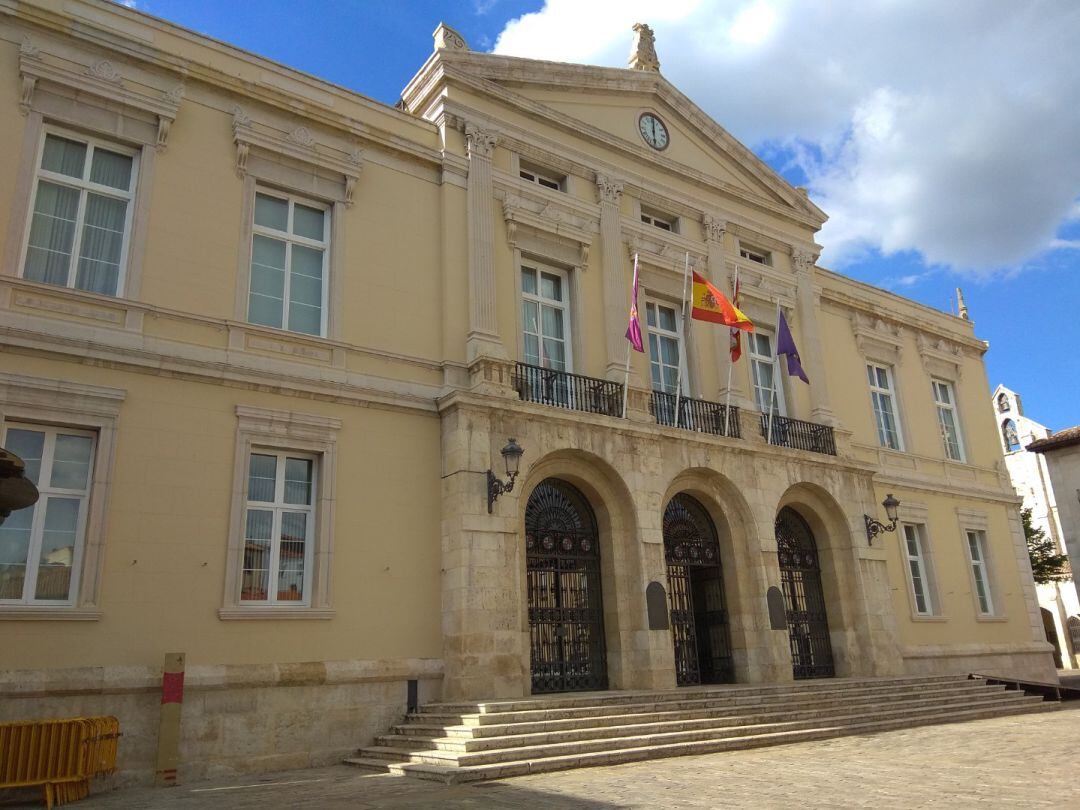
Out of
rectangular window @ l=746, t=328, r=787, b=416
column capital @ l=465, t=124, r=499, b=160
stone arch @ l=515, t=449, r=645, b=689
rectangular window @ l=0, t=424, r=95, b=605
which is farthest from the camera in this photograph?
rectangular window @ l=746, t=328, r=787, b=416

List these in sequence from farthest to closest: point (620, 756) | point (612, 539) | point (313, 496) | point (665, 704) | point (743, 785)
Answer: point (612, 539)
point (313, 496)
point (665, 704)
point (620, 756)
point (743, 785)

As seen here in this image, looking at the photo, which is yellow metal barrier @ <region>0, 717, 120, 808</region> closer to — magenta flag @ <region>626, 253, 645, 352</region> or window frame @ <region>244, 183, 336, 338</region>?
window frame @ <region>244, 183, 336, 338</region>

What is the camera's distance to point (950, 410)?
22.5 meters

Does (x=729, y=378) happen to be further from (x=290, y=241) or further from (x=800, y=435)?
(x=290, y=241)

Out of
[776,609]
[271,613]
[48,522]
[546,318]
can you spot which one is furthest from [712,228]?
[48,522]

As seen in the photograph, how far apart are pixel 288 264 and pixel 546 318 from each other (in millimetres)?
4673

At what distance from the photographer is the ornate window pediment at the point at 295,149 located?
12562mm

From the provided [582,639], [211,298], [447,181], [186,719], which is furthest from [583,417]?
[186,719]

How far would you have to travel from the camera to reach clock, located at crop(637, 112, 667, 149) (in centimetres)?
1809

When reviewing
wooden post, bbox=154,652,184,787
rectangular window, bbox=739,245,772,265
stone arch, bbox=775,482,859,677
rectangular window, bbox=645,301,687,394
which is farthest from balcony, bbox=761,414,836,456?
wooden post, bbox=154,652,184,787

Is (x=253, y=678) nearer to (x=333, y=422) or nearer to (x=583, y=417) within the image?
(x=333, y=422)

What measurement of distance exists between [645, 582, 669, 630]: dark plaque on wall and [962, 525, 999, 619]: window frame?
10.1m

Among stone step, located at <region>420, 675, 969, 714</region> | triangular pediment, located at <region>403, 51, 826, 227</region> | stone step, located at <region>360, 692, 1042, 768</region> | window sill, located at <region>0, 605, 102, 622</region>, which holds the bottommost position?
stone step, located at <region>360, 692, 1042, 768</region>

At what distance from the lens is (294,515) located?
1164 centimetres
